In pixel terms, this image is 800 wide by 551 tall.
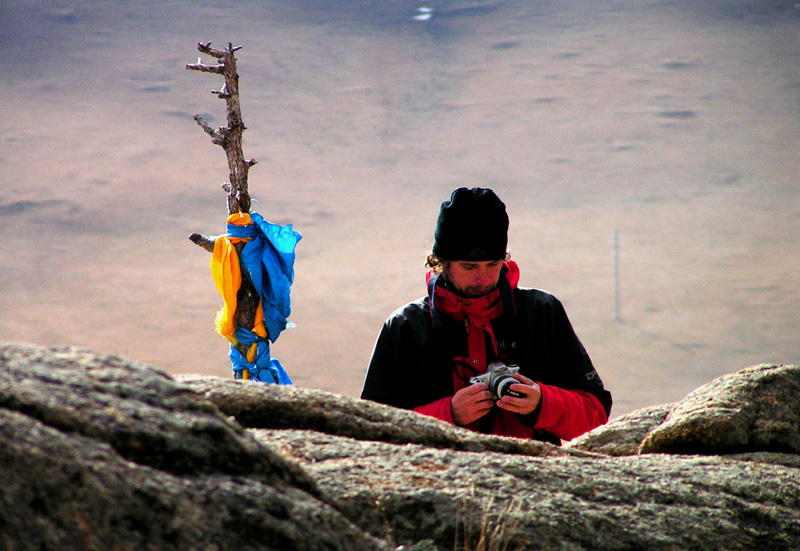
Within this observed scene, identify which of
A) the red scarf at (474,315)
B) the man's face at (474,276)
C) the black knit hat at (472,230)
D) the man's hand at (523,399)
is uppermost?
the black knit hat at (472,230)

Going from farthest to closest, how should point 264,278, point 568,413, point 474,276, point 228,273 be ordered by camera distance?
1. point 264,278
2. point 228,273
3. point 474,276
4. point 568,413

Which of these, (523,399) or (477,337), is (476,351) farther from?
(523,399)

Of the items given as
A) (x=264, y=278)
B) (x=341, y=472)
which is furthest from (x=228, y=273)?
(x=341, y=472)

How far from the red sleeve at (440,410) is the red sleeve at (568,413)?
0.34 m

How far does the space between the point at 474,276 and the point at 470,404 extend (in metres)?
0.54

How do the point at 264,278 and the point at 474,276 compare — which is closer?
the point at 474,276

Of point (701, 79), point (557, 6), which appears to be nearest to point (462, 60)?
point (557, 6)

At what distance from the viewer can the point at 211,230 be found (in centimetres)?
2303

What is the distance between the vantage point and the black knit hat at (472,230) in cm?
342

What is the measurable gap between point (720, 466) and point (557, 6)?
3278cm

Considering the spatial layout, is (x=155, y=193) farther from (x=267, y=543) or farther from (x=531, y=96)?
(x=267, y=543)

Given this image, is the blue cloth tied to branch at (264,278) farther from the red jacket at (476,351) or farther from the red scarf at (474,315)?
the red scarf at (474,315)

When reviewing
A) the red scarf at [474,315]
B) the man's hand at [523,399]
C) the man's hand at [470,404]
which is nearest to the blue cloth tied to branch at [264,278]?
the red scarf at [474,315]

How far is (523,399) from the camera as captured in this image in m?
3.22
